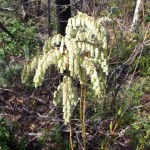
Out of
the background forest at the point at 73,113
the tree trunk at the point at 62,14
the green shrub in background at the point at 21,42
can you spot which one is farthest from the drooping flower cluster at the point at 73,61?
the green shrub in background at the point at 21,42

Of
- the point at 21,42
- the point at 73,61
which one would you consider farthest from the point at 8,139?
the point at 21,42

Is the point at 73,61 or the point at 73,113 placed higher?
the point at 73,61

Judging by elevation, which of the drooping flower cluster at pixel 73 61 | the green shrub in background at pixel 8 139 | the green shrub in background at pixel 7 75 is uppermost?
the drooping flower cluster at pixel 73 61

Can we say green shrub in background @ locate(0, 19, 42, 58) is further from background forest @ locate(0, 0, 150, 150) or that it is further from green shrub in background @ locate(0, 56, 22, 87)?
green shrub in background @ locate(0, 56, 22, 87)

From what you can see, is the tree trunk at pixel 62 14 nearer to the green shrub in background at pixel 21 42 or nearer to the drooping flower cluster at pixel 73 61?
the green shrub in background at pixel 21 42

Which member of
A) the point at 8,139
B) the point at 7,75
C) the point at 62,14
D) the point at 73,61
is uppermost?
the point at 62,14

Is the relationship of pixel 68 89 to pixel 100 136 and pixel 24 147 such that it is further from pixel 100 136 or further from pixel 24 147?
pixel 100 136

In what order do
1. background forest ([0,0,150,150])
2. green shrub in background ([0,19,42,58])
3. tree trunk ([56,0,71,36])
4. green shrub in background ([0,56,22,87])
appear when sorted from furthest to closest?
green shrub in background ([0,19,42,58]), green shrub in background ([0,56,22,87]), tree trunk ([56,0,71,36]), background forest ([0,0,150,150])

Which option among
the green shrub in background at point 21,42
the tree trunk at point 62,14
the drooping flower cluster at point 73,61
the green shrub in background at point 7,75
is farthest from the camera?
the green shrub in background at point 21,42

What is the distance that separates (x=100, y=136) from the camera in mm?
3436

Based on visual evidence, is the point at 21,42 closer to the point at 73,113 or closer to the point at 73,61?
the point at 73,113

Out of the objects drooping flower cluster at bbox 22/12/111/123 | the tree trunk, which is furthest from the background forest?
drooping flower cluster at bbox 22/12/111/123

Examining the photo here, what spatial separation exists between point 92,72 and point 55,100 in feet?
1.10

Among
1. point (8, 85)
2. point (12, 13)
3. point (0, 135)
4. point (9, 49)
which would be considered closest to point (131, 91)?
point (8, 85)
